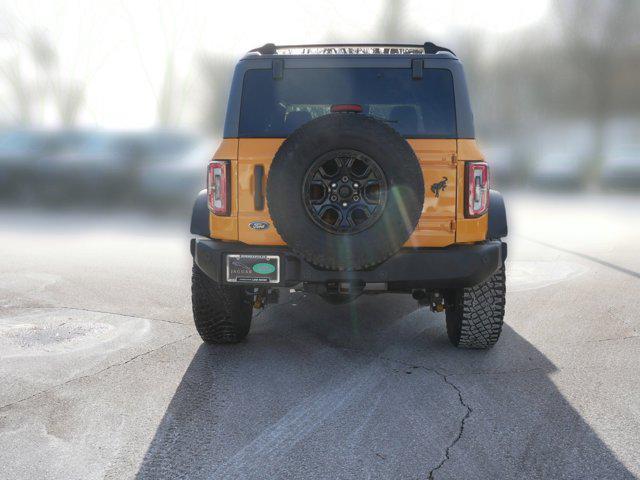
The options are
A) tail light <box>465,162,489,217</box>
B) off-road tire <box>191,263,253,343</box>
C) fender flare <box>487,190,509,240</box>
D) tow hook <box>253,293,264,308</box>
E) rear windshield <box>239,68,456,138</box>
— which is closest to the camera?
tail light <box>465,162,489,217</box>

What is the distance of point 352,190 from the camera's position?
382 cm

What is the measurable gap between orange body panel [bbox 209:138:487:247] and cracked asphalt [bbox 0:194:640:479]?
31.4 inches

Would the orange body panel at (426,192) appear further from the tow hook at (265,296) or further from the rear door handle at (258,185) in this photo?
the tow hook at (265,296)

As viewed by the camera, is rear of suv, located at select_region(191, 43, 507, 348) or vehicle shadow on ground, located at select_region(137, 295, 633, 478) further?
rear of suv, located at select_region(191, 43, 507, 348)

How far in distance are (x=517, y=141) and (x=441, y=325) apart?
19.5 m

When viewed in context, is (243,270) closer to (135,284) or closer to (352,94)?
(352,94)

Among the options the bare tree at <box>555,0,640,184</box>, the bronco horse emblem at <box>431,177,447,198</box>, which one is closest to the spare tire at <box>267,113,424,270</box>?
the bronco horse emblem at <box>431,177,447,198</box>

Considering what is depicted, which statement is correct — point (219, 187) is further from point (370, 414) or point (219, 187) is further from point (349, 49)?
point (370, 414)

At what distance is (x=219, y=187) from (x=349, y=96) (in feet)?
3.27

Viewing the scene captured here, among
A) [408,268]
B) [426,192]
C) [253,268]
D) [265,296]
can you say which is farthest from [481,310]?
[253,268]

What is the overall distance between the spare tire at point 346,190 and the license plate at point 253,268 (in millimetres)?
246

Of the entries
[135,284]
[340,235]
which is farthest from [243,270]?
[135,284]

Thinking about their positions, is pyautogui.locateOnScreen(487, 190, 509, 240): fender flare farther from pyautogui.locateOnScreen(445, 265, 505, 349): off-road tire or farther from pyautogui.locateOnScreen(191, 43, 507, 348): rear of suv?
pyautogui.locateOnScreen(445, 265, 505, 349): off-road tire

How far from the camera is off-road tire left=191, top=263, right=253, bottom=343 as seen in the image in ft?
15.1
